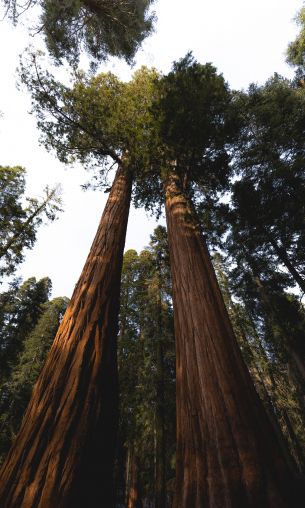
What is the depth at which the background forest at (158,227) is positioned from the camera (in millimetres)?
2262

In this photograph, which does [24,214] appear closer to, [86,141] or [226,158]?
[86,141]

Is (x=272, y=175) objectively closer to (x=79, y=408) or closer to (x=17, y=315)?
(x=79, y=408)

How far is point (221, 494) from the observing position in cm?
120

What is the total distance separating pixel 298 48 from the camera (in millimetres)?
13102

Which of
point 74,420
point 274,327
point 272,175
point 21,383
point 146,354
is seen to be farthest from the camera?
point 21,383

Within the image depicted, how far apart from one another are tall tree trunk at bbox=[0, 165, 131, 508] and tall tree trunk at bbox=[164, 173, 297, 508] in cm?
58

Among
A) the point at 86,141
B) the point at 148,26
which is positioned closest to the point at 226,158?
the point at 86,141

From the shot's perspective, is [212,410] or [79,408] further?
[79,408]

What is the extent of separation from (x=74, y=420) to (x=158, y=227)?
12.7m

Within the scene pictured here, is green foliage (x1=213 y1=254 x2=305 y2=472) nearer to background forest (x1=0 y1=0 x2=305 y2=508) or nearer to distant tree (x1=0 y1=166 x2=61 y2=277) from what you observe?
background forest (x1=0 y1=0 x2=305 y2=508)

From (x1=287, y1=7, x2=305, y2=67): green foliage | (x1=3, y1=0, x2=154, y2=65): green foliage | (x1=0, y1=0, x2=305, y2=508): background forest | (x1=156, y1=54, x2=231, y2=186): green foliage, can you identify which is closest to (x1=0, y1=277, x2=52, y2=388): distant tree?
(x1=0, y1=0, x2=305, y2=508): background forest

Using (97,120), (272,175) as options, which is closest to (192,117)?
(97,120)

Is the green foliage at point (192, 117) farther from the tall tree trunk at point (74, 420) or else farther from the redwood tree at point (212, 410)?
the tall tree trunk at point (74, 420)

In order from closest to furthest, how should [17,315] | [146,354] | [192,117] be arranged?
[192,117], [146,354], [17,315]
